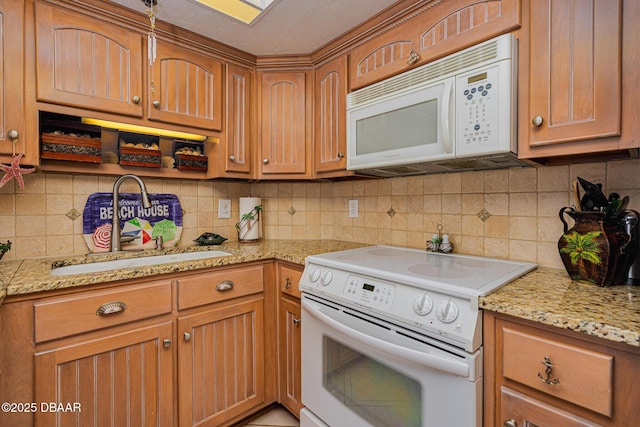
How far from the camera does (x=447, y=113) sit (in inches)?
47.5

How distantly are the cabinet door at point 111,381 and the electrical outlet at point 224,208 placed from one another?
93 centimetres

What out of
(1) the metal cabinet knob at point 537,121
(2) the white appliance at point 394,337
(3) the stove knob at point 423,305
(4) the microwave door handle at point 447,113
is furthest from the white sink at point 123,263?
(1) the metal cabinet knob at point 537,121

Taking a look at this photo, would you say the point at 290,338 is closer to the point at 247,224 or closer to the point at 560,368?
the point at 247,224

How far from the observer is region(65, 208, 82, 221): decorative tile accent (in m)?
1.59

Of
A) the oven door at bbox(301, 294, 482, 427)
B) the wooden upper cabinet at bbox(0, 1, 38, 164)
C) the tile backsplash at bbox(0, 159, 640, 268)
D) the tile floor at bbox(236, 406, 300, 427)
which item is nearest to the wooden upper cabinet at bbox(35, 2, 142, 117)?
the wooden upper cabinet at bbox(0, 1, 38, 164)

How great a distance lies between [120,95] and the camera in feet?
4.85

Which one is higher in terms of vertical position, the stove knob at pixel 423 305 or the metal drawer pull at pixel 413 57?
the metal drawer pull at pixel 413 57

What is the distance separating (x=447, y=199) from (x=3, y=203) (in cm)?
215

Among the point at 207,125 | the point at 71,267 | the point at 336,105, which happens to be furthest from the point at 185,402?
the point at 336,105

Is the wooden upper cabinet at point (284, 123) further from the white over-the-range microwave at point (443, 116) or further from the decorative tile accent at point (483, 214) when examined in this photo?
the decorative tile accent at point (483, 214)

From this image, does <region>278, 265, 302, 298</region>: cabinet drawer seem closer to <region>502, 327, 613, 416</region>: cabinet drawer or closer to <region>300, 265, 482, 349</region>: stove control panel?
<region>300, 265, 482, 349</region>: stove control panel

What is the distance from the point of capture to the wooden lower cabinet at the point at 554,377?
0.70 meters

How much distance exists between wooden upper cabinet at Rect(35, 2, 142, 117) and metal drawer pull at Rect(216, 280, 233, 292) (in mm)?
935

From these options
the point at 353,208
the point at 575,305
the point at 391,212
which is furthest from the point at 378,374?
the point at 353,208
